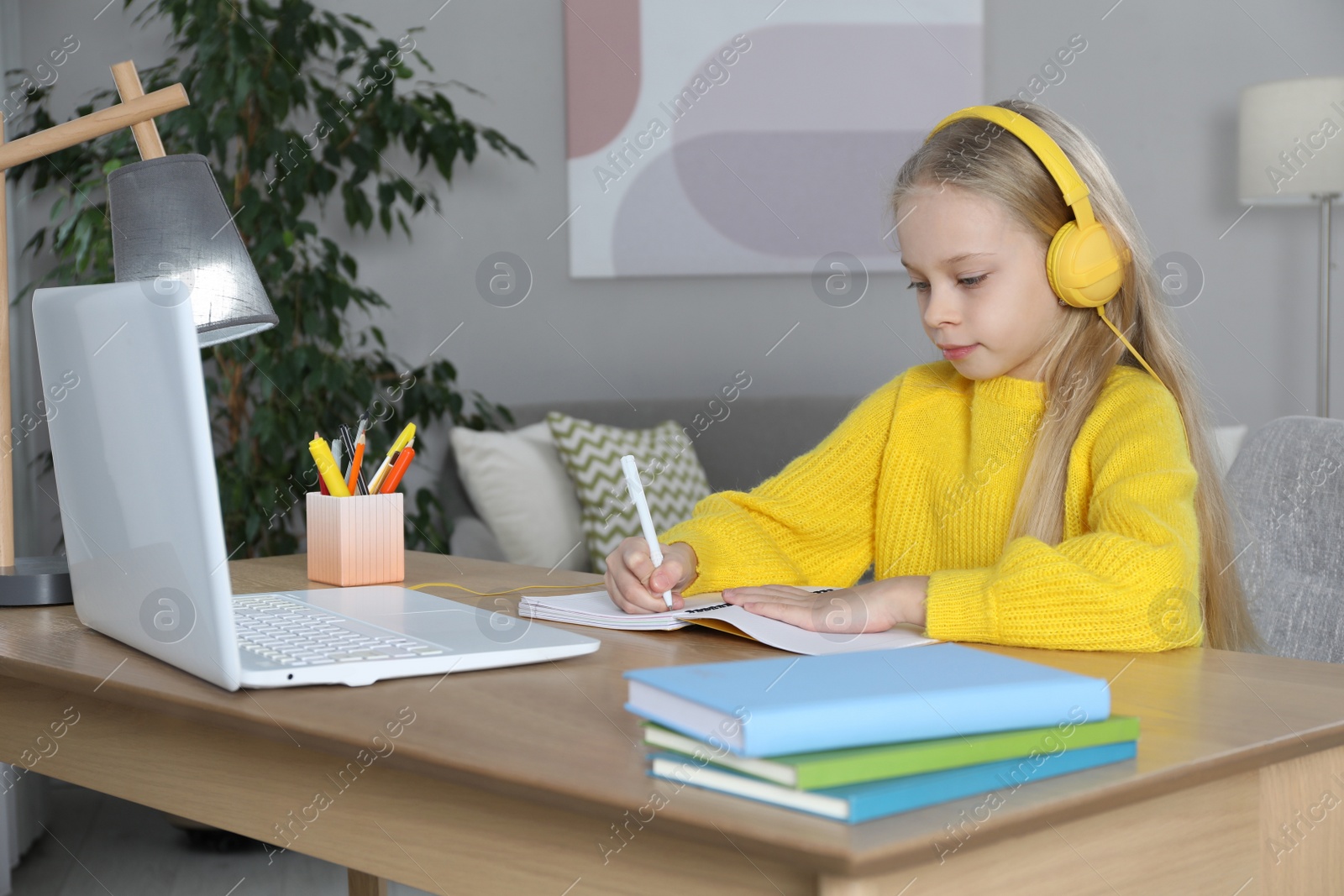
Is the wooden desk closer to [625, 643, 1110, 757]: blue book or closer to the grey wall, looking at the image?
[625, 643, 1110, 757]: blue book

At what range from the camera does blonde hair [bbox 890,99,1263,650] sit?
→ 114cm

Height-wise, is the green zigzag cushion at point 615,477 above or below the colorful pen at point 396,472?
below

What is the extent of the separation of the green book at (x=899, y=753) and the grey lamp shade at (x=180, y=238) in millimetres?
696

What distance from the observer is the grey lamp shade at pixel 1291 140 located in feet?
9.43

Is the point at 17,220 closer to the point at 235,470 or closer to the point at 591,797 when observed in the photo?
the point at 235,470

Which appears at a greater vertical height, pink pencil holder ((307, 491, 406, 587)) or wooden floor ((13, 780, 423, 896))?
pink pencil holder ((307, 491, 406, 587))

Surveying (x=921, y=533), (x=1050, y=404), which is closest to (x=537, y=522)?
(x=921, y=533)

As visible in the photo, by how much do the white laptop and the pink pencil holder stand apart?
0.21 metres

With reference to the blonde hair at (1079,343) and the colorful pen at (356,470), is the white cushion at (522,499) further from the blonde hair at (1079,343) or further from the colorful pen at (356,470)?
the blonde hair at (1079,343)

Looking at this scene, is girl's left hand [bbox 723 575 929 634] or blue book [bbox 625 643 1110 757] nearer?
blue book [bbox 625 643 1110 757]

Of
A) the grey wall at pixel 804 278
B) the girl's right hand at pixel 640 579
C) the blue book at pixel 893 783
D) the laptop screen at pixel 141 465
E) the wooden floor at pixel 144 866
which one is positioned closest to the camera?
the blue book at pixel 893 783

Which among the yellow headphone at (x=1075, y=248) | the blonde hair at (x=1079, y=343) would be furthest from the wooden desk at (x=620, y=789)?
the yellow headphone at (x=1075, y=248)

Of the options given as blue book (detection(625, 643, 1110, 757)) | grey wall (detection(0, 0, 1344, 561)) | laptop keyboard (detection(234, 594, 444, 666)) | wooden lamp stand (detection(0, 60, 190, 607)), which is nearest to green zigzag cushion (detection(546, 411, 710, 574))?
grey wall (detection(0, 0, 1344, 561))

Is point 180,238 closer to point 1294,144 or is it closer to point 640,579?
point 640,579
